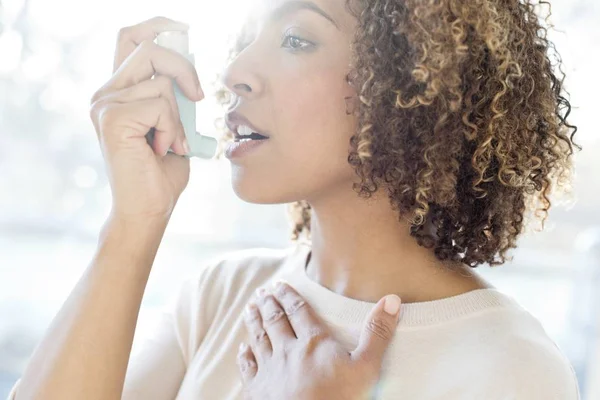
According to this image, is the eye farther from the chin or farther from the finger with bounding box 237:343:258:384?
the finger with bounding box 237:343:258:384

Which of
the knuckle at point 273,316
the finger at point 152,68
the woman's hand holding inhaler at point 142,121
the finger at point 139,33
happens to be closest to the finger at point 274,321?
the knuckle at point 273,316

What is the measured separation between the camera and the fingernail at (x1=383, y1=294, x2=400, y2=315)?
38.2 inches

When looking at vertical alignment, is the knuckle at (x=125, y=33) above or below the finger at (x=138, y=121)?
above

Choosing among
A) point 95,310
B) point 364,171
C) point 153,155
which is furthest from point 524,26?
point 95,310

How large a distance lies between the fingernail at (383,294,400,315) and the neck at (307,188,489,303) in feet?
0.20

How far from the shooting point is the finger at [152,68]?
→ 41.2 inches

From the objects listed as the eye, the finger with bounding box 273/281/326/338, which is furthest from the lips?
the finger with bounding box 273/281/326/338

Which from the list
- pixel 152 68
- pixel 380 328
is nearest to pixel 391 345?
→ pixel 380 328

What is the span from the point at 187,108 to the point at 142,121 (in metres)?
0.07

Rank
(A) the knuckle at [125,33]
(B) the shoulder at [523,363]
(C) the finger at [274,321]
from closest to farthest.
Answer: (B) the shoulder at [523,363], (C) the finger at [274,321], (A) the knuckle at [125,33]

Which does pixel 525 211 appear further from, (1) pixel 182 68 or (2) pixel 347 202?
(1) pixel 182 68

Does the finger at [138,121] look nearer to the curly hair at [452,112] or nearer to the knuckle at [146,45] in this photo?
the knuckle at [146,45]

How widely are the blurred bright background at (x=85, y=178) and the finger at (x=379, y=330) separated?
607 mm

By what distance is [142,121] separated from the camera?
1028 millimetres
